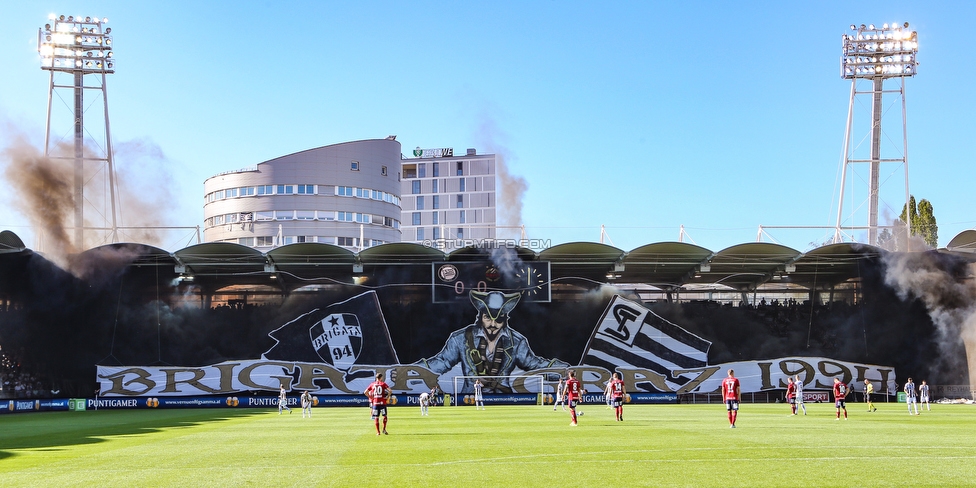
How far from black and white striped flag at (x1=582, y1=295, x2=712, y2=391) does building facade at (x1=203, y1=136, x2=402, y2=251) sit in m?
40.5

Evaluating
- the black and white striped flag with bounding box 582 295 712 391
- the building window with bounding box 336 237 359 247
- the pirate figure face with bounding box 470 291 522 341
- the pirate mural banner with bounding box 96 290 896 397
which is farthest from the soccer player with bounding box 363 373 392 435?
the building window with bounding box 336 237 359 247

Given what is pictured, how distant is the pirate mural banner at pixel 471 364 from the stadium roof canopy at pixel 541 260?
2270 millimetres

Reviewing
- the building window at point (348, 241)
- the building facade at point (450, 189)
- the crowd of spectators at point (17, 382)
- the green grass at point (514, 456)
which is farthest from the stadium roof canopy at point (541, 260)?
the building facade at point (450, 189)

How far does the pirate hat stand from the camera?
5166 centimetres

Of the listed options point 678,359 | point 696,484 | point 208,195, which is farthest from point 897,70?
point 208,195

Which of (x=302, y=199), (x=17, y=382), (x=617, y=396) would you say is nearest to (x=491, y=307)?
(x=617, y=396)

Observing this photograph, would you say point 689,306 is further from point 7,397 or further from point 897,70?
point 7,397

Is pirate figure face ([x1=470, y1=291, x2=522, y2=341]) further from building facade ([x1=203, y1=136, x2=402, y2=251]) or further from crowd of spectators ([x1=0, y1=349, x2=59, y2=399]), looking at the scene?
building facade ([x1=203, y1=136, x2=402, y2=251])

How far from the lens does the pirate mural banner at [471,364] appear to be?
1994 inches

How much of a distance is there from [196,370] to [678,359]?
94.8 feet

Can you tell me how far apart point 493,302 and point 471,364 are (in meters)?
3.92

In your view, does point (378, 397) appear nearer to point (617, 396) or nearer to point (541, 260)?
point (617, 396)

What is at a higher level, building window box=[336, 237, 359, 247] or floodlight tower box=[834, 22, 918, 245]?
floodlight tower box=[834, 22, 918, 245]

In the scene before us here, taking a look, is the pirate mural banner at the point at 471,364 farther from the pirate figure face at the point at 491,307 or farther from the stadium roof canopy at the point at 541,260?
the stadium roof canopy at the point at 541,260
